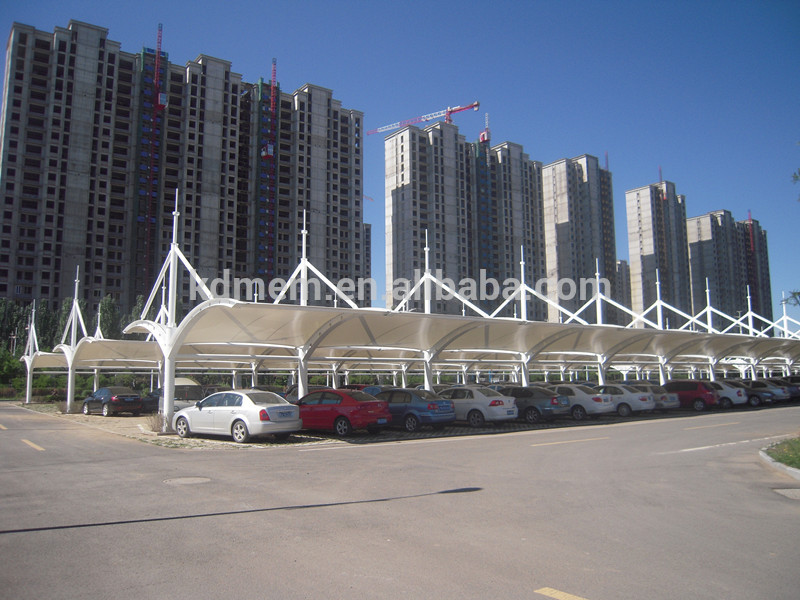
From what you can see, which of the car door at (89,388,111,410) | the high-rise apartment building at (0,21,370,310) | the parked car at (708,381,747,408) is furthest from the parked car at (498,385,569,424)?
the high-rise apartment building at (0,21,370,310)

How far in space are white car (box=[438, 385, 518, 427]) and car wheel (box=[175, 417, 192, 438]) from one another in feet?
30.7

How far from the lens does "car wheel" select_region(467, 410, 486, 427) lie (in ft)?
69.6

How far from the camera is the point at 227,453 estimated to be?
14211 millimetres

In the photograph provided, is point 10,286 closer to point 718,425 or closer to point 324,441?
point 324,441

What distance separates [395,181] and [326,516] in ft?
374

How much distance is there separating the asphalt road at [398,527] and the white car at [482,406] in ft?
25.0

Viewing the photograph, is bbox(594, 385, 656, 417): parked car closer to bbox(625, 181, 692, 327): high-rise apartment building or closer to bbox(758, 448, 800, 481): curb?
bbox(758, 448, 800, 481): curb

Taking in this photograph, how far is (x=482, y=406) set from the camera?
21.1 meters

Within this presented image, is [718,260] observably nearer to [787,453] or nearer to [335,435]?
[335,435]

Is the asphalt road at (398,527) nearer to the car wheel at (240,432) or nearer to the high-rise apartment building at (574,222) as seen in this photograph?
the car wheel at (240,432)

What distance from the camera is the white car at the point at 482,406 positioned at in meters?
21.0

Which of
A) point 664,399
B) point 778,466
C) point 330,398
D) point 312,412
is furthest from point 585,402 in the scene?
point 778,466

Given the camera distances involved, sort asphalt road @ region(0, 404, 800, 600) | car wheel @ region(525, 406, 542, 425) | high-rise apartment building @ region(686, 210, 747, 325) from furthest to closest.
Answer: high-rise apartment building @ region(686, 210, 747, 325) < car wheel @ region(525, 406, 542, 425) < asphalt road @ region(0, 404, 800, 600)

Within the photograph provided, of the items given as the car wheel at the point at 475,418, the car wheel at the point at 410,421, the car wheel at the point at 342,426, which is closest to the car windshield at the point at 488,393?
the car wheel at the point at 475,418
